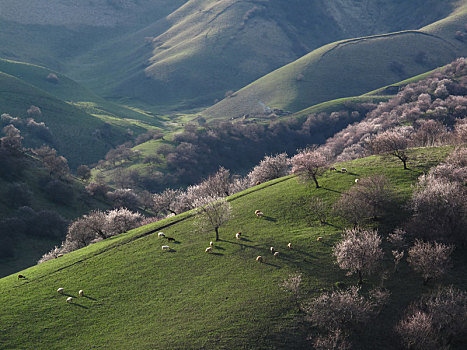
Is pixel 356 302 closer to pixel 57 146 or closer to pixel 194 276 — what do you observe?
pixel 194 276

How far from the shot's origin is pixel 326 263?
49.8 meters

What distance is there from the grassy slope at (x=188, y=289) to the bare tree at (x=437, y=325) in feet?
7.45

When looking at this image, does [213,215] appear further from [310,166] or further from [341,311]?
[341,311]

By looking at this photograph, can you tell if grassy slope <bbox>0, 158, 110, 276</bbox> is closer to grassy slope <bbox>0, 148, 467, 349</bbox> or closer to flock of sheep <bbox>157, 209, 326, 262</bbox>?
grassy slope <bbox>0, 148, 467, 349</bbox>

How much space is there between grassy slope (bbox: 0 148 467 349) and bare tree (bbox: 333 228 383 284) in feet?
5.12

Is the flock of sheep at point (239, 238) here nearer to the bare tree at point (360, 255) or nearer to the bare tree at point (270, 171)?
the bare tree at point (360, 255)

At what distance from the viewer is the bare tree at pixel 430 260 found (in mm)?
44938

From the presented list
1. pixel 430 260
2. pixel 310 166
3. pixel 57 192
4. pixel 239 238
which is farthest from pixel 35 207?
pixel 430 260

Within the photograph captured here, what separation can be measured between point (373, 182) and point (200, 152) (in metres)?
144

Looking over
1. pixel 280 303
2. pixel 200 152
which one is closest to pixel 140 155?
pixel 200 152

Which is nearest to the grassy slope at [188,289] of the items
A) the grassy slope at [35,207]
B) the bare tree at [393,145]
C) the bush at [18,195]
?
the bare tree at [393,145]

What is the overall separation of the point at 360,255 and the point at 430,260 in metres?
7.85

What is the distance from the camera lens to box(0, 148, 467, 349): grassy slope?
40875 millimetres

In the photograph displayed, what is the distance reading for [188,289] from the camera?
48.0 m
